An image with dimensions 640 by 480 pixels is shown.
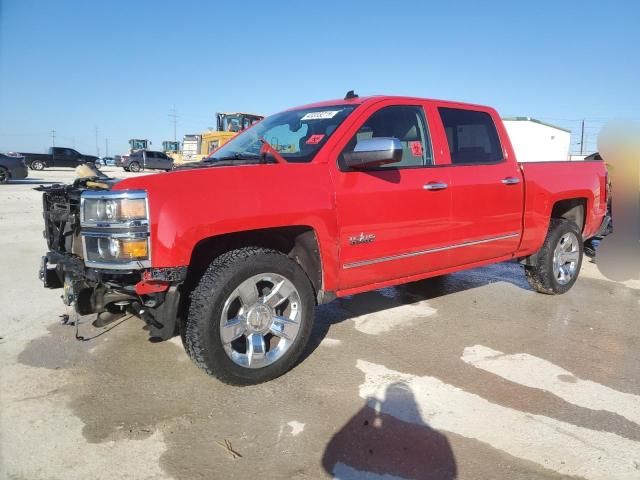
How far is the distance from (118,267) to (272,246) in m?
1.06

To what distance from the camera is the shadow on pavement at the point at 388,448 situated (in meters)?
2.30

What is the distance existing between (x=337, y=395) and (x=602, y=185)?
4.43 metres

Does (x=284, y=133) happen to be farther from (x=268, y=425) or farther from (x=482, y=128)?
(x=268, y=425)

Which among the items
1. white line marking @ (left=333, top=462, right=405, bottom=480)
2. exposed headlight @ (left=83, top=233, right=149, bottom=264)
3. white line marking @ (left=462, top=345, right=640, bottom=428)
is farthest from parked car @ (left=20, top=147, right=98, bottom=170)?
white line marking @ (left=333, top=462, right=405, bottom=480)

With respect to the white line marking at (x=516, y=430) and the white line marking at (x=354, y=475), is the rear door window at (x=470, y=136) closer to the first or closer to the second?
the white line marking at (x=516, y=430)

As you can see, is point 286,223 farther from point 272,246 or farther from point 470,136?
point 470,136

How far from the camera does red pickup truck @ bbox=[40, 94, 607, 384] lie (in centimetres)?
278

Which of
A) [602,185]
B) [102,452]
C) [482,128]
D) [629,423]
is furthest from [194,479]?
[602,185]

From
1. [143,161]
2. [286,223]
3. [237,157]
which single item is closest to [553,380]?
[286,223]

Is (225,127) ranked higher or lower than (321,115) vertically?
higher

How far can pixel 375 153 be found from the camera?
3170 millimetres

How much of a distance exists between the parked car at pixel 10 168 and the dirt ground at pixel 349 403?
1643cm

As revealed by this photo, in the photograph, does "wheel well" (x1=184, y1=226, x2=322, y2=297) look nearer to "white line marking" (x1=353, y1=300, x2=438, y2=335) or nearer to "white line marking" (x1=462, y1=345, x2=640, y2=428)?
"white line marking" (x1=353, y1=300, x2=438, y2=335)

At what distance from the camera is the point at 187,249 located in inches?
109
